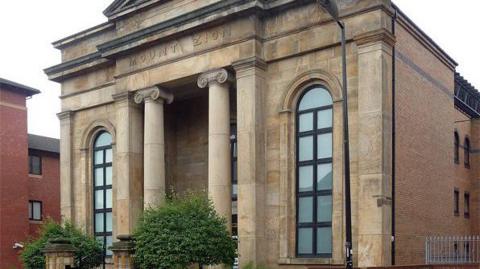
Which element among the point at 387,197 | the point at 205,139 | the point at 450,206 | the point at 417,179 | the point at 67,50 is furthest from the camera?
the point at 67,50

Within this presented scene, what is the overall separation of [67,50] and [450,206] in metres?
20.8

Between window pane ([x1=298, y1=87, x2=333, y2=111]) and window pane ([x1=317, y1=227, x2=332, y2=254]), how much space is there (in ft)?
15.1

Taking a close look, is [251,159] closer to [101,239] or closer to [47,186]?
[101,239]

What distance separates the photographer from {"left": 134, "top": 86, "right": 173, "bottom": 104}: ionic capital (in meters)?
25.8

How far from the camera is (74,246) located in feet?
80.7

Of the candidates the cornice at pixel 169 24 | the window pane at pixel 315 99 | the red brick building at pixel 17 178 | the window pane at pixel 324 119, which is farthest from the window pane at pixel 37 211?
the window pane at pixel 324 119

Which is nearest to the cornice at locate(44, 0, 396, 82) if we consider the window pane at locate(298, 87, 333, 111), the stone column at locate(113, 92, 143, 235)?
the stone column at locate(113, 92, 143, 235)

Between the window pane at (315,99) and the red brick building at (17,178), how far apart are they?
2479cm

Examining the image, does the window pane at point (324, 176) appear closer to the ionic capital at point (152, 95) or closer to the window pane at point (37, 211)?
the ionic capital at point (152, 95)

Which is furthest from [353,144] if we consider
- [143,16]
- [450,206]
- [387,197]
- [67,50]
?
[67,50]

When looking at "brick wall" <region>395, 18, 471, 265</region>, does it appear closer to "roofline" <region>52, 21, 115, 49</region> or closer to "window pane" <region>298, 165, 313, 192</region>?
"window pane" <region>298, 165, 313, 192</region>

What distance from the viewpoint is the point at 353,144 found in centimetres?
2023

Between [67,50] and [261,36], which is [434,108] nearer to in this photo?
[261,36]

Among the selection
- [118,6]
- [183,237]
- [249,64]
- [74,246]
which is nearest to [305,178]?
[249,64]
